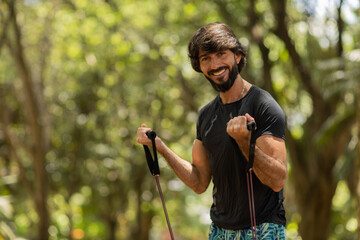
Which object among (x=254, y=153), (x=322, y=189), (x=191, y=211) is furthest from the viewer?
(x=191, y=211)

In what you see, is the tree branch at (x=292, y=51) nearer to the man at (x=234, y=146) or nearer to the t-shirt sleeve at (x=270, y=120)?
the man at (x=234, y=146)

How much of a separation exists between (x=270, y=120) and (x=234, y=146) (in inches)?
8.3

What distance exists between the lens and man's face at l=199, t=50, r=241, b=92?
Answer: 9.54 feet

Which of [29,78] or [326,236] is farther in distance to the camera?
[326,236]

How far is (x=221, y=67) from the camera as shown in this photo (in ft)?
9.53

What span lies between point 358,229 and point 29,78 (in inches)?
251

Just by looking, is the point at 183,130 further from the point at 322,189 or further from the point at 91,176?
the point at 322,189

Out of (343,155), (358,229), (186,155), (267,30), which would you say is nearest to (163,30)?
(267,30)

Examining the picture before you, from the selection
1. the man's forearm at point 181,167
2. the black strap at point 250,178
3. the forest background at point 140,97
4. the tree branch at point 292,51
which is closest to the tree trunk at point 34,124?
the forest background at point 140,97

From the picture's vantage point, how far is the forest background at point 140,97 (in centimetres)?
1054

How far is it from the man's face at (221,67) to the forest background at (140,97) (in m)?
3.79

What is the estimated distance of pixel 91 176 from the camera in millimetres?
16406

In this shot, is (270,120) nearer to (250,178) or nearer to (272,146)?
(272,146)

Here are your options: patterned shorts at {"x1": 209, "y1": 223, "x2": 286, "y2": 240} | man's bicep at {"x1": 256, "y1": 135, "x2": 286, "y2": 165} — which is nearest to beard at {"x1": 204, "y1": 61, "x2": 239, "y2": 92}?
man's bicep at {"x1": 256, "y1": 135, "x2": 286, "y2": 165}
